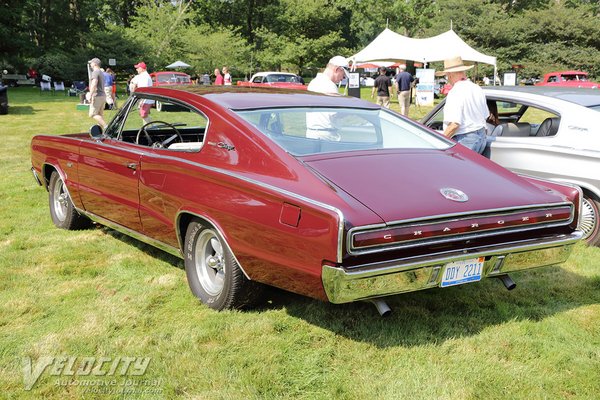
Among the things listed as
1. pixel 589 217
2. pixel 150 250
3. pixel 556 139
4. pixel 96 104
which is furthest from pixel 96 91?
pixel 589 217

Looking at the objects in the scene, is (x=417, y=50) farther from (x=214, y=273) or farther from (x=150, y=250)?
(x=214, y=273)

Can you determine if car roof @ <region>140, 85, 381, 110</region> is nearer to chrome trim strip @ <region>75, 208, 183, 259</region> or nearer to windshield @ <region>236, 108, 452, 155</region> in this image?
windshield @ <region>236, 108, 452, 155</region>

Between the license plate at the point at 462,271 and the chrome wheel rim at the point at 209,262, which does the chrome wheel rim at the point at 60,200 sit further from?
the license plate at the point at 462,271

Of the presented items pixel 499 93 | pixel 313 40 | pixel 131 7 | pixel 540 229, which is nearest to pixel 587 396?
pixel 540 229

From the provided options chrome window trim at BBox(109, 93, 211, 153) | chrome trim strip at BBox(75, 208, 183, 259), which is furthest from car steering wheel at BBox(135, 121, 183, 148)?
chrome trim strip at BBox(75, 208, 183, 259)

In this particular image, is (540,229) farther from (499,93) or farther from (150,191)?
(499,93)

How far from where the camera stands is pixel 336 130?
161 inches

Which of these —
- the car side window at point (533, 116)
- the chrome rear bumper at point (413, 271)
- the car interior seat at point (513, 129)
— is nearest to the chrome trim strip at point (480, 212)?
the chrome rear bumper at point (413, 271)

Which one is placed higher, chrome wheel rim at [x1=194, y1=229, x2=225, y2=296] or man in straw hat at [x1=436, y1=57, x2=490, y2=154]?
man in straw hat at [x1=436, y1=57, x2=490, y2=154]

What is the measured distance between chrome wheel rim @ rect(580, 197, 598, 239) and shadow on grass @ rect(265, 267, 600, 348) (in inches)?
41.2

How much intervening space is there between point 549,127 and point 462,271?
347cm

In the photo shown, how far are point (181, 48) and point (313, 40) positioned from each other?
1266cm

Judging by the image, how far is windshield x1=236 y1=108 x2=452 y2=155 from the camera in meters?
3.82

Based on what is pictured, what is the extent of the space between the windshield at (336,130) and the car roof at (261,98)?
0.25 feet
